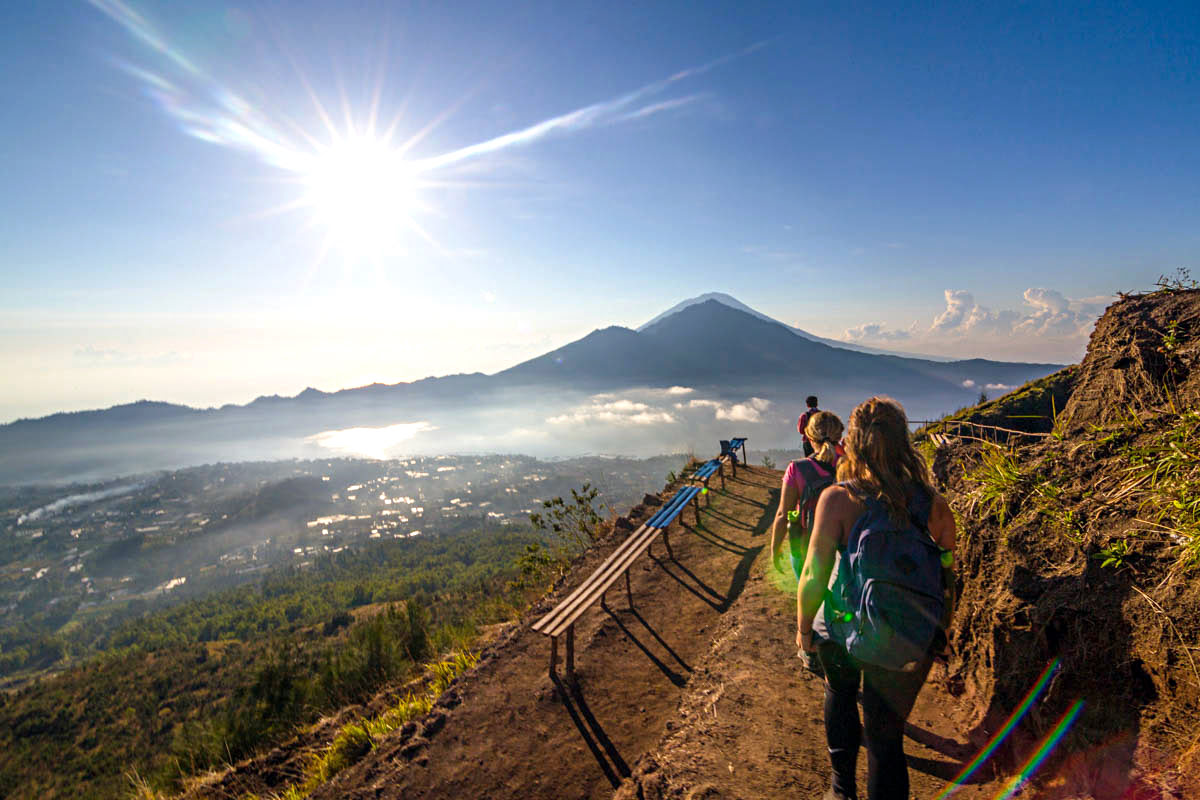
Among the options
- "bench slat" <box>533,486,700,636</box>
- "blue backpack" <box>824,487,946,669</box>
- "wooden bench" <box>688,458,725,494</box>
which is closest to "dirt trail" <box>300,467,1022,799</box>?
"bench slat" <box>533,486,700,636</box>

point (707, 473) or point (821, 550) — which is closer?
point (821, 550)

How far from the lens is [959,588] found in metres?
3.23

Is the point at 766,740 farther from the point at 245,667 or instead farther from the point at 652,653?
the point at 245,667

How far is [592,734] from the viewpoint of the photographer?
379cm

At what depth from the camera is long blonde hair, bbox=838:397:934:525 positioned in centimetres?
187

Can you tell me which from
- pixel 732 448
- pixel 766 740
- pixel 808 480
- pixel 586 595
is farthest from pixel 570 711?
pixel 732 448

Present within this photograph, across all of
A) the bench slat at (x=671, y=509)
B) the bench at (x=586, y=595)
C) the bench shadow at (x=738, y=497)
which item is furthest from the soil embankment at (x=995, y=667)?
the bench shadow at (x=738, y=497)

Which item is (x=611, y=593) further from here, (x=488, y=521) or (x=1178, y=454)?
(x=488, y=521)

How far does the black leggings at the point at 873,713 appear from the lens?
180 cm

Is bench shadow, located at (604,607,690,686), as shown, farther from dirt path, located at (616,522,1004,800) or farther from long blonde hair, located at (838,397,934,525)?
long blonde hair, located at (838,397,934,525)

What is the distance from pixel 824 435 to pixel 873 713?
1.83 meters

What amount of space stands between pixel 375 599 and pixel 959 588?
86.2m

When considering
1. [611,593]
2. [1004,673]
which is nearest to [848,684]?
[1004,673]

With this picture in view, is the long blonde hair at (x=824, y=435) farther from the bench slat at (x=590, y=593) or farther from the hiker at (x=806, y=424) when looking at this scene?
the bench slat at (x=590, y=593)
